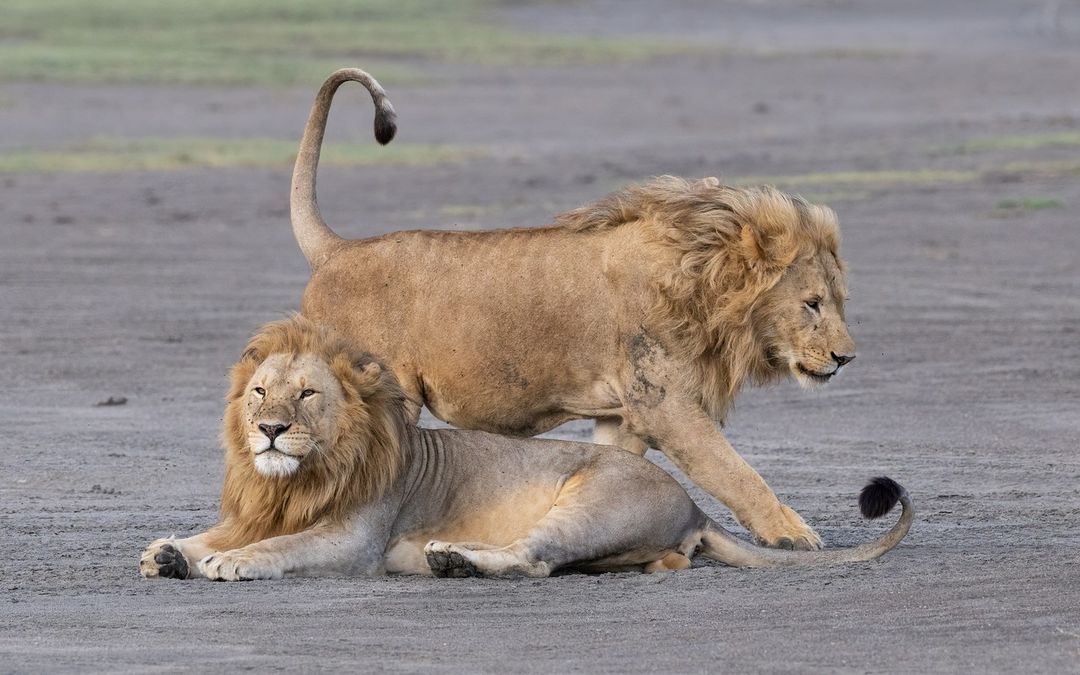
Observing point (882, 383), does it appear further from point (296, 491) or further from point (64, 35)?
point (64, 35)

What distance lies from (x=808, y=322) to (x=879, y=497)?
0.80 m

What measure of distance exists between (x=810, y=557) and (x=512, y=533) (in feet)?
2.92

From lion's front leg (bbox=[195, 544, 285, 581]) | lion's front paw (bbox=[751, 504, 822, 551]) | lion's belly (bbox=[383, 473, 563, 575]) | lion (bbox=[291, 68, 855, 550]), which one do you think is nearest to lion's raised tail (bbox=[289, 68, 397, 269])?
lion (bbox=[291, 68, 855, 550])

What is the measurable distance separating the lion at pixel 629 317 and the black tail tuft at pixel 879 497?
15.1 inches

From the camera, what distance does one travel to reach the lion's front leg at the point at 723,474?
256 inches

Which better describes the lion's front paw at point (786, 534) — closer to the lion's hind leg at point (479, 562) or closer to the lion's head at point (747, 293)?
the lion's head at point (747, 293)

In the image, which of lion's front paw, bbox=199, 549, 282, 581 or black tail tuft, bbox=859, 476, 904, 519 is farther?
black tail tuft, bbox=859, 476, 904, 519

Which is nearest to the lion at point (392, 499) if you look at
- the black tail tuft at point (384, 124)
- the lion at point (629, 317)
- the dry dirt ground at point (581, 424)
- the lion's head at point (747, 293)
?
the dry dirt ground at point (581, 424)

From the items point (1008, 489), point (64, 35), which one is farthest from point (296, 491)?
point (64, 35)

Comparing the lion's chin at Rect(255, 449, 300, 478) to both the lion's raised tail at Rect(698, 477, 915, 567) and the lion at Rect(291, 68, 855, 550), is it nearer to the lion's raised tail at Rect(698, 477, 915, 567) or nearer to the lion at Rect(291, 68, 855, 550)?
the lion at Rect(291, 68, 855, 550)

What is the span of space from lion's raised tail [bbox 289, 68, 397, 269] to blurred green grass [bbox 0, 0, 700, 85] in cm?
1888

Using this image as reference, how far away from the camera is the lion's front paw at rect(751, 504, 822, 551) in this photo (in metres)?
6.46

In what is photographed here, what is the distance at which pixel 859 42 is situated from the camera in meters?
35.3

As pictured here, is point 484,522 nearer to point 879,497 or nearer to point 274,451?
point 274,451
